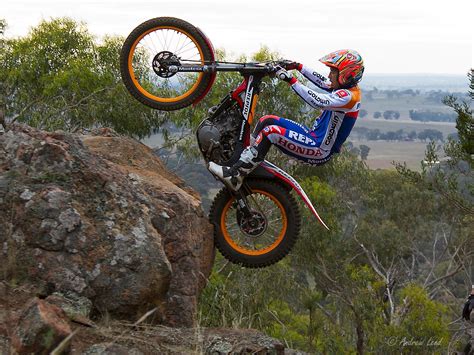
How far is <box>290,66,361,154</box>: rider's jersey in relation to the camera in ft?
25.5

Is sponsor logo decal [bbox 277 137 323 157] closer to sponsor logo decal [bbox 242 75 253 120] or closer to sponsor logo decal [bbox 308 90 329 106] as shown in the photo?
sponsor logo decal [bbox 242 75 253 120]

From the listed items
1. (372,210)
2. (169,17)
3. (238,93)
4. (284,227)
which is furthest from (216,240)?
(372,210)

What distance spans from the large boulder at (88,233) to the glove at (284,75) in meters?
1.92

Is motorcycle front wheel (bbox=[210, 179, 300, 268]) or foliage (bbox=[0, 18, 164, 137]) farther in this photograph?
foliage (bbox=[0, 18, 164, 137])

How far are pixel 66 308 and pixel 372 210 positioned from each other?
29.7 m

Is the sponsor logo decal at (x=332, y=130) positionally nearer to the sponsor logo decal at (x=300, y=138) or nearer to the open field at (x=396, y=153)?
the sponsor logo decal at (x=300, y=138)

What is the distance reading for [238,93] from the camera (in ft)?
27.0

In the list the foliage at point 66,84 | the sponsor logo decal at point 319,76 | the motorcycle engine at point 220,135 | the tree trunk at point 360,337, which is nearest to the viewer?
the motorcycle engine at point 220,135

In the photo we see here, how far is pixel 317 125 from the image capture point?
325 inches

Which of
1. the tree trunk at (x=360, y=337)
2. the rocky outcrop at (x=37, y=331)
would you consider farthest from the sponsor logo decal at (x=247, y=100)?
the tree trunk at (x=360, y=337)

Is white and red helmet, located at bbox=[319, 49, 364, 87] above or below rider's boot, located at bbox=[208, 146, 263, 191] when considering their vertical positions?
above

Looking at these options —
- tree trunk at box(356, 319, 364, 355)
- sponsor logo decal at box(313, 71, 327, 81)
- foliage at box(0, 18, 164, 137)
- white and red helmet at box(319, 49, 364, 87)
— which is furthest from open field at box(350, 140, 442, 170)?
Result: white and red helmet at box(319, 49, 364, 87)

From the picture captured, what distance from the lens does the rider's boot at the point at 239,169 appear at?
7.88m

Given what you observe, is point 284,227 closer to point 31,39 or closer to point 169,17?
point 169,17
